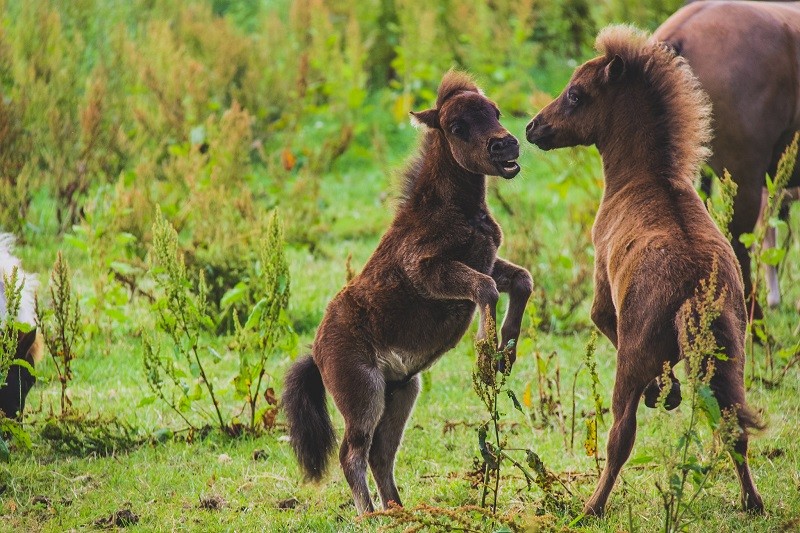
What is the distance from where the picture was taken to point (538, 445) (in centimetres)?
548

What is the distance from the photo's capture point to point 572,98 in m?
4.84

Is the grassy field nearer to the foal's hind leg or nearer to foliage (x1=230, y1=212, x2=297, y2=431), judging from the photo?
foliage (x1=230, y1=212, x2=297, y2=431)

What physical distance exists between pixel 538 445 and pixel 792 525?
1.69 metres

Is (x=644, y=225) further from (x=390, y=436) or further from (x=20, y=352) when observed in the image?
(x=20, y=352)

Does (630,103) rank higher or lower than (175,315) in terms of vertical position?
higher

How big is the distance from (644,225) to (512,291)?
69 centimetres

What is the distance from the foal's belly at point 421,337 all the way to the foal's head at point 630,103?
3.15 feet

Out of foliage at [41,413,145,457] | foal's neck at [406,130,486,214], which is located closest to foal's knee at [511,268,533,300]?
foal's neck at [406,130,486,214]

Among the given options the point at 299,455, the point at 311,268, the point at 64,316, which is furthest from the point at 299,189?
the point at 299,455

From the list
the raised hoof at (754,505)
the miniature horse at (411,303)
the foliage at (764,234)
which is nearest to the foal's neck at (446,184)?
the miniature horse at (411,303)

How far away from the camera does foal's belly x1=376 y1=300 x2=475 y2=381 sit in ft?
14.9

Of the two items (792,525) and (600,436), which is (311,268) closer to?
(600,436)

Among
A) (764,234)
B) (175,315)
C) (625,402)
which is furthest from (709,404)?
(175,315)

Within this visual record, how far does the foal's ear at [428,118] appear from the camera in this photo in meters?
4.67
